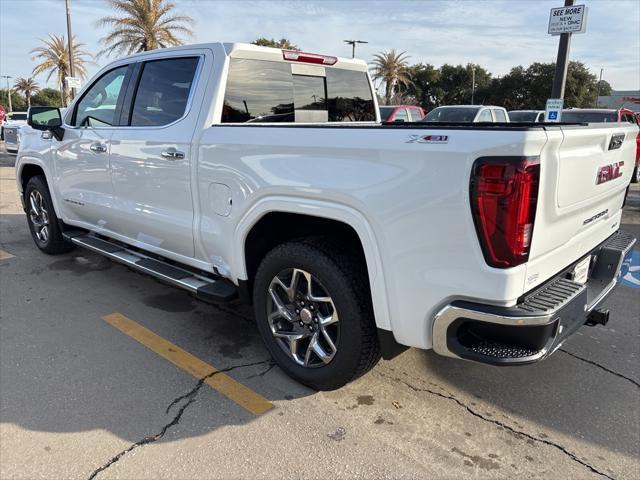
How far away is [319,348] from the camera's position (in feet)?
9.80

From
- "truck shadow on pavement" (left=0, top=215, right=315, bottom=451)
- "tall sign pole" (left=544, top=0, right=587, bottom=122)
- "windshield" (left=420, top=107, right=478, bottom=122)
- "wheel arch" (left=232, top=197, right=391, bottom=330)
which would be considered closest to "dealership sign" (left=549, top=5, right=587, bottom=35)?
"tall sign pole" (left=544, top=0, right=587, bottom=122)

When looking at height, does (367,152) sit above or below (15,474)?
above

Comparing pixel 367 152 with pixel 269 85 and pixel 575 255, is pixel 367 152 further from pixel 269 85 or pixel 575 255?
pixel 269 85

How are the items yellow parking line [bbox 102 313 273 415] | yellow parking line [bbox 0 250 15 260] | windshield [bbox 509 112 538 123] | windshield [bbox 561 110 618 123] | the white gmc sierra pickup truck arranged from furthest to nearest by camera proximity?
windshield [bbox 509 112 538 123] → windshield [bbox 561 110 618 123] → yellow parking line [bbox 0 250 15 260] → yellow parking line [bbox 102 313 273 415] → the white gmc sierra pickup truck

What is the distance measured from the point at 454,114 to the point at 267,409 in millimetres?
11766

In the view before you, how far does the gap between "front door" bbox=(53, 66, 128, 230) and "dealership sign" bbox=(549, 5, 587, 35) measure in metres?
8.08

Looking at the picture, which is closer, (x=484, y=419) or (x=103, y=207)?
(x=484, y=419)

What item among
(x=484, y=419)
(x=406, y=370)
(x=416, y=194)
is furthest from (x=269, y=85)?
(x=484, y=419)

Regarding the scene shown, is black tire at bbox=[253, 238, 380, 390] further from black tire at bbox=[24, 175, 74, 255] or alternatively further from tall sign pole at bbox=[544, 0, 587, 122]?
tall sign pole at bbox=[544, 0, 587, 122]

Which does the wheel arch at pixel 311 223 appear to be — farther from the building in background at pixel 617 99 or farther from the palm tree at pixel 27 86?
the palm tree at pixel 27 86

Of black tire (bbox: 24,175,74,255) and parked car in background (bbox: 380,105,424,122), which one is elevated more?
parked car in background (bbox: 380,105,424,122)

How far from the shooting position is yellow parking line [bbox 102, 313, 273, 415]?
2982 millimetres

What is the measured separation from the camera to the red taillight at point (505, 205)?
2072mm

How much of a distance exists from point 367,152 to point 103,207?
9.36 ft
